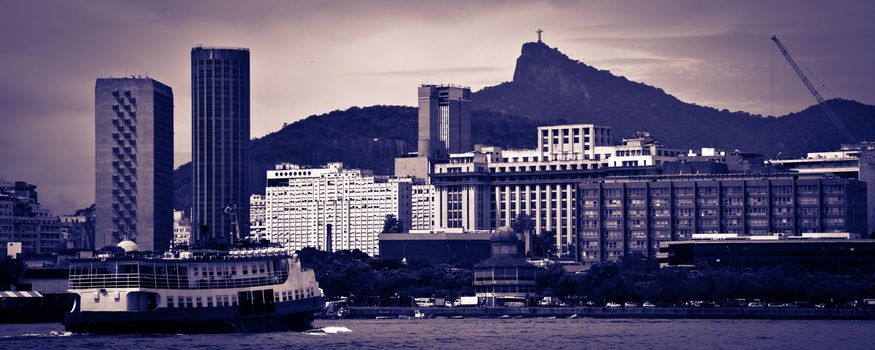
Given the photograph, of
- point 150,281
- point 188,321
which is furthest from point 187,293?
point 150,281

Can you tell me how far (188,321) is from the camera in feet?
592

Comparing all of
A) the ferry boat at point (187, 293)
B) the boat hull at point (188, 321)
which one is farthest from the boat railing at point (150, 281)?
the boat hull at point (188, 321)

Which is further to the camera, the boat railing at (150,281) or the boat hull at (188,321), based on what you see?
the boat railing at (150,281)

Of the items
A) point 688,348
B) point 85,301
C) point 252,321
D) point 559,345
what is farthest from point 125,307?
point 688,348

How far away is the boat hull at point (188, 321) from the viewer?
17575 cm

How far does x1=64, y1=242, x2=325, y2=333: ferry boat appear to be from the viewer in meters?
176

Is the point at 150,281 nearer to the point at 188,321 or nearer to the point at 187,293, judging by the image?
the point at 187,293

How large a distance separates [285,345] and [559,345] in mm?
29810

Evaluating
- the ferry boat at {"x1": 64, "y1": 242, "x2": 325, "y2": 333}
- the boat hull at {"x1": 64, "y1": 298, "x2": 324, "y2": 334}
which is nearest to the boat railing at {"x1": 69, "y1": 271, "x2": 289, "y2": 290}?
the ferry boat at {"x1": 64, "y1": 242, "x2": 325, "y2": 333}

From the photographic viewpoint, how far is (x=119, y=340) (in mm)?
172250

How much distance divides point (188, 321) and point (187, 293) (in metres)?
2.73

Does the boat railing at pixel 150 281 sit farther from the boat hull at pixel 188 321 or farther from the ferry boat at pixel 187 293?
the boat hull at pixel 188 321

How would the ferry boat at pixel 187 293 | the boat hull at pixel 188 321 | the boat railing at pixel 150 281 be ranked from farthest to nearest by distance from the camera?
the boat railing at pixel 150 281 → the ferry boat at pixel 187 293 → the boat hull at pixel 188 321

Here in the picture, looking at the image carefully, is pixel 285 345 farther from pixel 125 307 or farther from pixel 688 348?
pixel 688 348
